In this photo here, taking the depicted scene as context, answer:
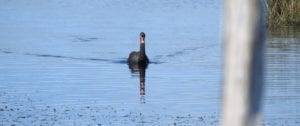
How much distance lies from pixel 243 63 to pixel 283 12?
32.6m

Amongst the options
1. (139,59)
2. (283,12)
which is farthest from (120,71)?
(283,12)

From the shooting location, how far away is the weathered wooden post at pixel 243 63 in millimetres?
3230

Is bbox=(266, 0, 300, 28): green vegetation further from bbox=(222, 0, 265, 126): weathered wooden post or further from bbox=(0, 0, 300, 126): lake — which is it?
bbox=(222, 0, 265, 126): weathered wooden post

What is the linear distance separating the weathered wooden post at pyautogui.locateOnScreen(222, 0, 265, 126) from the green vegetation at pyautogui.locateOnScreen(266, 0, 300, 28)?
103 feet

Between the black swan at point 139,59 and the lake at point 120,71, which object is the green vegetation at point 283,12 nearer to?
the lake at point 120,71

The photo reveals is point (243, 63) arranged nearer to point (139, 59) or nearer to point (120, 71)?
point (120, 71)

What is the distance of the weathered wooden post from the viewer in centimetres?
323

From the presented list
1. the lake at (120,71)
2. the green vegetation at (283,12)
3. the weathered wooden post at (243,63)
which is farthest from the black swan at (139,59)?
the weathered wooden post at (243,63)

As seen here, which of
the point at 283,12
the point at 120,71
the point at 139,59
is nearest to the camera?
the point at 120,71

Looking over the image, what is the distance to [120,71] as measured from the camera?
76.0ft

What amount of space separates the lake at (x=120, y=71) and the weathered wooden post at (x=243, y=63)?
4.42 metres

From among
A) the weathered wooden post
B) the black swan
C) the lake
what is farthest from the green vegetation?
the weathered wooden post

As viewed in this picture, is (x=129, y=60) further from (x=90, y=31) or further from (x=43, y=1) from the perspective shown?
(x=43, y=1)

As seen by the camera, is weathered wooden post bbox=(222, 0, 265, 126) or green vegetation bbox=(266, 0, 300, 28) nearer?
weathered wooden post bbox=(222, 0, 265, 126)
